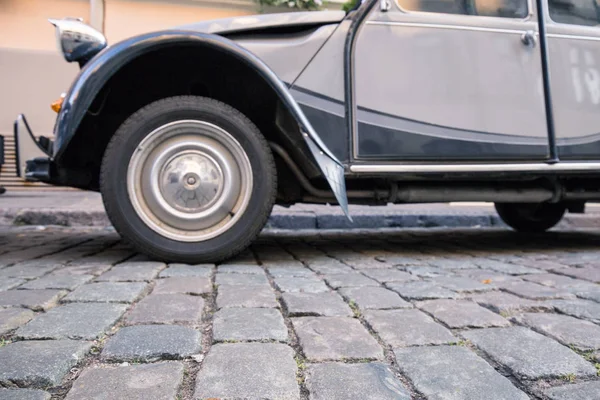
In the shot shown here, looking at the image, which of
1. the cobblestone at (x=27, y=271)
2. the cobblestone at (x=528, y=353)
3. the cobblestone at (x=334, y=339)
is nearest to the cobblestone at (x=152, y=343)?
the cobblestone at (x=334, y=339)

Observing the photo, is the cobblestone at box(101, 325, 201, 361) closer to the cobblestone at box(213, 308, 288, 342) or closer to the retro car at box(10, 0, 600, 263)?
the cobblestone at box(213, 308, 288, 342)

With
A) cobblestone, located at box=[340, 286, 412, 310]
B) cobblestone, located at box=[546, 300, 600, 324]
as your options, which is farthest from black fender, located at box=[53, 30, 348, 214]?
cobblestone, located at box=[546, 300, 600, 324]

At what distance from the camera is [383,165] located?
2832 millimetres

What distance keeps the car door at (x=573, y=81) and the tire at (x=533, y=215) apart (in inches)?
65.8

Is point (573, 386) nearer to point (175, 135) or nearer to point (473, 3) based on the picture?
point (175, 135)

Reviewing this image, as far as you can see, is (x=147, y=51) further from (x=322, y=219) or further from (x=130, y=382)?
(x=322, y=219)

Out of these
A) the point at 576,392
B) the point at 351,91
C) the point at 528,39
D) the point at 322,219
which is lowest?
the point at 576,392

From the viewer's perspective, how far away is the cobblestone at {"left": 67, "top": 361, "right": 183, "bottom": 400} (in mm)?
1122

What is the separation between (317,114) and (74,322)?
65.1 inches

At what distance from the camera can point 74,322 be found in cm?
159

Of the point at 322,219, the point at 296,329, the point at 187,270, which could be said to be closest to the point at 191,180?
the point at 187,270

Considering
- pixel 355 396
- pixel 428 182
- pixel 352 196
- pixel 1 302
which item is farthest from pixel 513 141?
pixel 1 302

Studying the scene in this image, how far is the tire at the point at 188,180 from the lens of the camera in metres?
2.62

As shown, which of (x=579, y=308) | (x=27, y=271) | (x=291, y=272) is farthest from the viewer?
(x=291, y=272)
